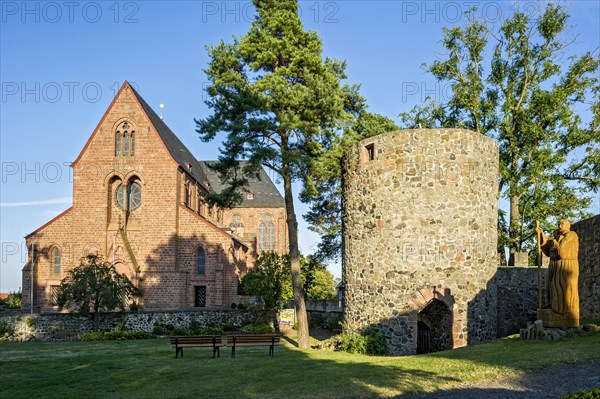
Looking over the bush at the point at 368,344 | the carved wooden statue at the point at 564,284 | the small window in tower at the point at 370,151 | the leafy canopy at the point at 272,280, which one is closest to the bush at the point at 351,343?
the bush at the point at 368,344

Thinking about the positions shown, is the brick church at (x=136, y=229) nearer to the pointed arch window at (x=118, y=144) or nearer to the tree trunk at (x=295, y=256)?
the pointed arch window at (x=118, y=144)

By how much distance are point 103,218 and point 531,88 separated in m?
29.5

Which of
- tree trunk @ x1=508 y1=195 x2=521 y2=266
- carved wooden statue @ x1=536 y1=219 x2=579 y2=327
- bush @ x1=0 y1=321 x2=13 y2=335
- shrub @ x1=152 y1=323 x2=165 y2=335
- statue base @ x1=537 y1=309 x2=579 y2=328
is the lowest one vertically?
shrub @ x1=152 y1=323 x2=165 y2=335

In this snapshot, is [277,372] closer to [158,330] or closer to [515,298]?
[515,298]

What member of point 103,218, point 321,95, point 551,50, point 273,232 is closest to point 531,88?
point 551,50

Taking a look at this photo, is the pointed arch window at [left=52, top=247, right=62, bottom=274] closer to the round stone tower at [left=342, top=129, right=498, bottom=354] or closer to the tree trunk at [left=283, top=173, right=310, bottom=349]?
the tree trunk at [left=283, top=173, right=310, bottom=349]

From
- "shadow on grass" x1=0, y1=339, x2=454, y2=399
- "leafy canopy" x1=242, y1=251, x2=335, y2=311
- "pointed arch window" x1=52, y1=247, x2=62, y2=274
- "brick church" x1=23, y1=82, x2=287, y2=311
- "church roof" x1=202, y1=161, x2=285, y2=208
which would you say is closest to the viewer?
"shadow on grass" x1=0, y1=339, x2=454, y2=399

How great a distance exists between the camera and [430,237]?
18.0 metres

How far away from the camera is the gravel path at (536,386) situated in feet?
32.2

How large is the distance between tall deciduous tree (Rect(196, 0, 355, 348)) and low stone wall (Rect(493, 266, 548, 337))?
7761 mm

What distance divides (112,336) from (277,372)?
52.7 feet

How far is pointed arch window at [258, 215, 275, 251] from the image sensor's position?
6406cm

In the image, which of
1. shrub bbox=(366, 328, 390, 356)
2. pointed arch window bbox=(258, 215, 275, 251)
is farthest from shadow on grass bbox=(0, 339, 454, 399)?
pointed arch window bbox=(258, 215, 275, 251)

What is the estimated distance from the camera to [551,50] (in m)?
29.4
